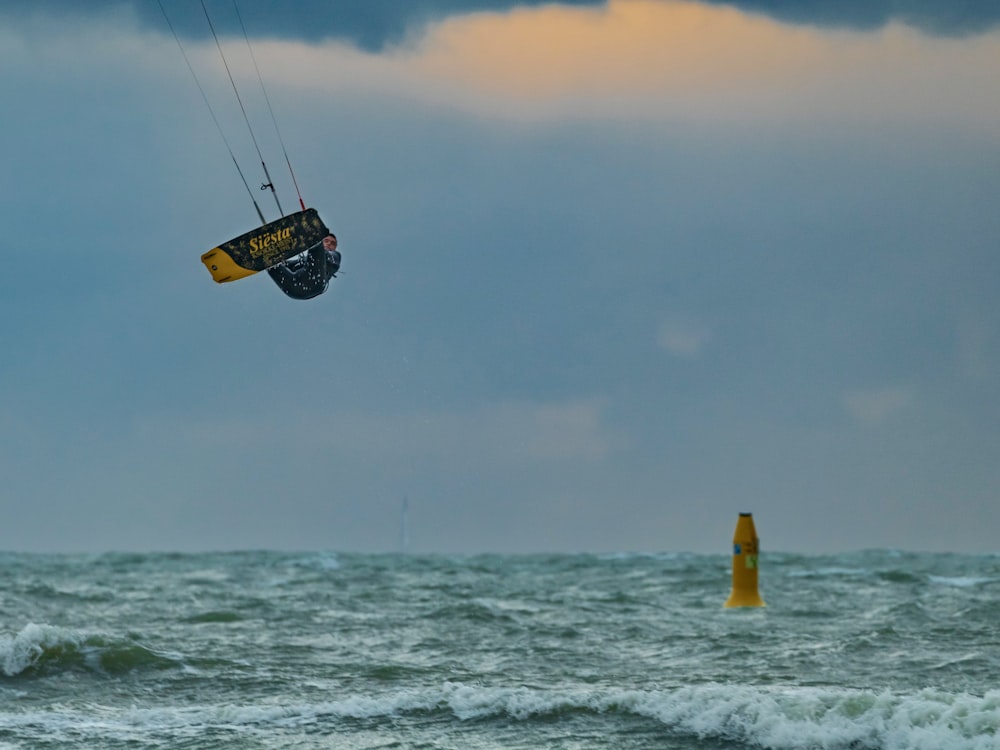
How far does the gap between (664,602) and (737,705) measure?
10.2 m

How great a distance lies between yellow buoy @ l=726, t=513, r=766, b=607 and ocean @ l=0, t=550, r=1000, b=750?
1.13 ft

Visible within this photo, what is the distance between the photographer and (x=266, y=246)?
39.6 feet

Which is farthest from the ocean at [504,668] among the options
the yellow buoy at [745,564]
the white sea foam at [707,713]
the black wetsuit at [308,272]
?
the black wetsuit at [308,272]

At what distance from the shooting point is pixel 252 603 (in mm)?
21016

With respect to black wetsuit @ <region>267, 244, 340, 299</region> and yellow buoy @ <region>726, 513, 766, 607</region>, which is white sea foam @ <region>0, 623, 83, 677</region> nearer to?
black wetsuit @ <region>267, 244, 340, 299</region>

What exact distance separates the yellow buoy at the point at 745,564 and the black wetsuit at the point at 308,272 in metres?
7.89

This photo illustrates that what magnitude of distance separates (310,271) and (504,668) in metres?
4.77

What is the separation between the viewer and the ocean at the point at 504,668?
10.1m

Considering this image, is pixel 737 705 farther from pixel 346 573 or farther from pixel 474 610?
pixel 346 573

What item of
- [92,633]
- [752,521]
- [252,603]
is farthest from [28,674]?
[752,521]

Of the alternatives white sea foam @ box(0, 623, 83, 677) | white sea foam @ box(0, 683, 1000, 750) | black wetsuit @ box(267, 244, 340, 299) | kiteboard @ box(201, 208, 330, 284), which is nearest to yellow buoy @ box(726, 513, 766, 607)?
white sea foam @ box(0, 683, 1000, 750)

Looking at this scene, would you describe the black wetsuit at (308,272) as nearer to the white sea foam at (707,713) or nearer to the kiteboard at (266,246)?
the kiteboard at (266,246)

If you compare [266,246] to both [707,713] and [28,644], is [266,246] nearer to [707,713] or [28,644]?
[28,644]

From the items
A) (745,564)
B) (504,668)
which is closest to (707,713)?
(504,668)
